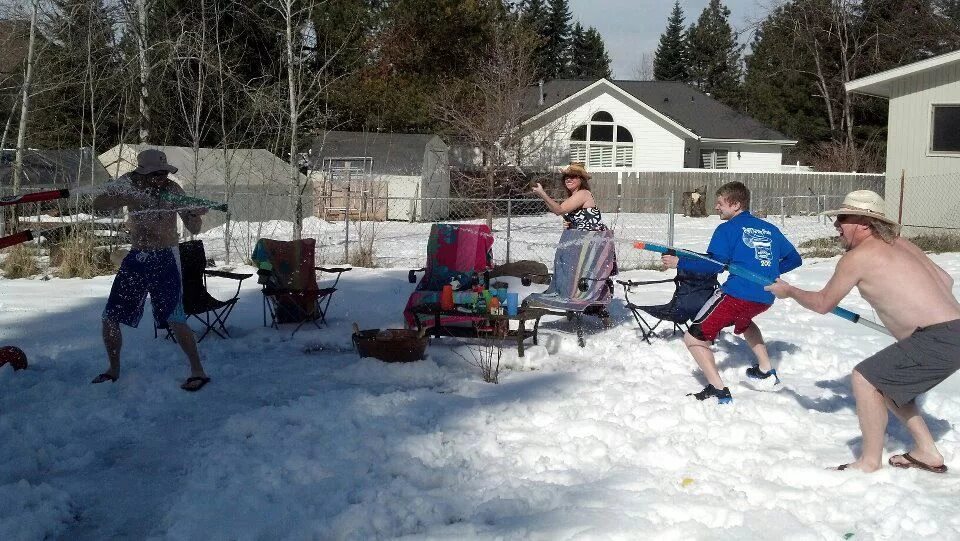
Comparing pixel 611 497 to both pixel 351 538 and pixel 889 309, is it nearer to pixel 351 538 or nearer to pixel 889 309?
pixel 351 538

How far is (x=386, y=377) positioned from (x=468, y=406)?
1.07 meters

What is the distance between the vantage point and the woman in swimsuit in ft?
27.5

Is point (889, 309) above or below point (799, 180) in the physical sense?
below

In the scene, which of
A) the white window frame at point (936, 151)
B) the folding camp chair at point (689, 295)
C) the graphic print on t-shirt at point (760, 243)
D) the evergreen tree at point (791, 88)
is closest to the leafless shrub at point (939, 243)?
the white window frame at point (936, 151)

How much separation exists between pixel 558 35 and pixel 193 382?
64334 millimetres

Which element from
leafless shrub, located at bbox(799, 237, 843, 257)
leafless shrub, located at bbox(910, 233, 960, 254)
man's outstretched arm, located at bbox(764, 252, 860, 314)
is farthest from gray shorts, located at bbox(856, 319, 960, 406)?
leafless shrub, located at bbox(910, 233, 960, 254)

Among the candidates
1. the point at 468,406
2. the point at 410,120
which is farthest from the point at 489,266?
the point at 410,120

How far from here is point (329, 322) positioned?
904 centimetres

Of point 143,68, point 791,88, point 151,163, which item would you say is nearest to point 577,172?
point 151,163

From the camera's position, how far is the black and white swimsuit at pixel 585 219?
847 centimetres

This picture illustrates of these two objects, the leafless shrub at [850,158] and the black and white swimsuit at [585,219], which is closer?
the black and white swimsuit at [585,219]

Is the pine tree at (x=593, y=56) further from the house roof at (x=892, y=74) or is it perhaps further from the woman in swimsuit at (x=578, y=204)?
the woman in swimsuit at (x=578, y=204)

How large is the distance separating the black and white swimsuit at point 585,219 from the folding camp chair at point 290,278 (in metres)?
2.25

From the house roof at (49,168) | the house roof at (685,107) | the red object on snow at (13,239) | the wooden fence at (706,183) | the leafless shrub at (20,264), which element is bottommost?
the leafless shrub at (20,264)
